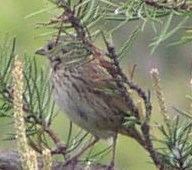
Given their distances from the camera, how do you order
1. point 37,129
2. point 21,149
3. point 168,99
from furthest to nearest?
point 168,99, point 37,129, point 21,149

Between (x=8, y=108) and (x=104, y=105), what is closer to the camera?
(x=8, y=108)

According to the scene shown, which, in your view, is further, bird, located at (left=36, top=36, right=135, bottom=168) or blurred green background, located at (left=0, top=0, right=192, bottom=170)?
blurred green background, located at (left=0, top=0, right=192, bottom=170)

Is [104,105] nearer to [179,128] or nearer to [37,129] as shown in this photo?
[37,129]

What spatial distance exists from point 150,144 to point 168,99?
4.64 metres

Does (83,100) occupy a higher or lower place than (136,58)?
lower

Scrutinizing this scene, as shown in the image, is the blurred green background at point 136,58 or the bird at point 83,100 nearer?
the bird at point 83,100

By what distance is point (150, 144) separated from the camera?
182 centimetres

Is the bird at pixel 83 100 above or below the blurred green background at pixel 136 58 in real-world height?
below

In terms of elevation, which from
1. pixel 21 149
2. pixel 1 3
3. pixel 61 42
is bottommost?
pixel 21 149

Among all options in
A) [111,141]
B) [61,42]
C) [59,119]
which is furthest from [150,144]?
[59,119]

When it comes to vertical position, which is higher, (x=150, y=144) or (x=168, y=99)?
(x=168, y=99)

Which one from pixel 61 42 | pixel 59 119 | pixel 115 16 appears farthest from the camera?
pixel 59 119

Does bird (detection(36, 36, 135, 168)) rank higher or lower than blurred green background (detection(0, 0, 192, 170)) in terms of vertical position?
lower

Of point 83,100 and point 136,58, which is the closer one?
point 83,100
